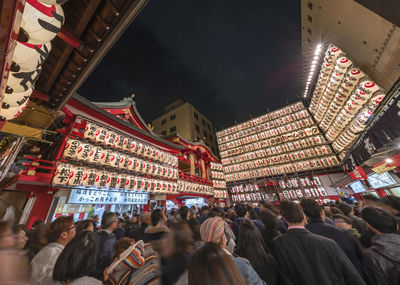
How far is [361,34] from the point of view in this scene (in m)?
9.02

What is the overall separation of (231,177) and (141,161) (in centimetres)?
1729

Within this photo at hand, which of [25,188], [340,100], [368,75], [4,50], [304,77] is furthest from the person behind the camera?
[304,77]

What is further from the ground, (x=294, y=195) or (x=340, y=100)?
(x=340, y=100)

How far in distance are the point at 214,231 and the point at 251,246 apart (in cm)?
52

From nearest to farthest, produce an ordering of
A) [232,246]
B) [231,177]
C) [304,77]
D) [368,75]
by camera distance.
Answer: [232,246]
[368,75]
[304,77]
[231,177]

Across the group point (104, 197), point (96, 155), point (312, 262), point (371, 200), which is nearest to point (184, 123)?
point (96, 155)

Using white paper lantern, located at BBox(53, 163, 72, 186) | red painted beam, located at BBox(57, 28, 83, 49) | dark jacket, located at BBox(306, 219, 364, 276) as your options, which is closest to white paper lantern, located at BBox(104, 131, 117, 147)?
white paper lantern, located at BBox(53, 163, 72, 186)

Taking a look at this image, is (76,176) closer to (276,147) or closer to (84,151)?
(84,151)

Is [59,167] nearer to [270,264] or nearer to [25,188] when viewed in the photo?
[25,188]

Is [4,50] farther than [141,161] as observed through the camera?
No

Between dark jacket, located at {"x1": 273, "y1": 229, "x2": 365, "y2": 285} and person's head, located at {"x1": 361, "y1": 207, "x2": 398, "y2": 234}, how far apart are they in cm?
92

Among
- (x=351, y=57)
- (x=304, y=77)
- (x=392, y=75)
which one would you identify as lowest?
(x=392, y=75)

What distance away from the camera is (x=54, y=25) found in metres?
2.26

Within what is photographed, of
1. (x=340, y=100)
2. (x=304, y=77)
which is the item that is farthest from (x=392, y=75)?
(x=304, y=77)
